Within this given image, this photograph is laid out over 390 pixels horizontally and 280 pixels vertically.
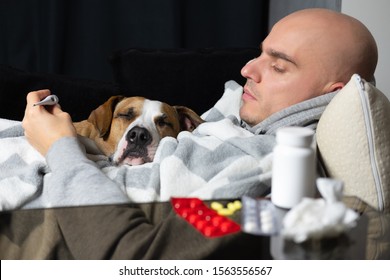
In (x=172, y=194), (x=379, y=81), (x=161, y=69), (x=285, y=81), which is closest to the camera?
(x=172, y=194)

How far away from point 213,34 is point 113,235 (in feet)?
7.83

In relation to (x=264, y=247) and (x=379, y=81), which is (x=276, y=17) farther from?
(x=264, y=247)

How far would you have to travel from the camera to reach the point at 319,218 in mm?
851

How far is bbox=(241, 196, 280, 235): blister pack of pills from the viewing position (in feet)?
2.90

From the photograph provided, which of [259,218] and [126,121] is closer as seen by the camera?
[259,218]

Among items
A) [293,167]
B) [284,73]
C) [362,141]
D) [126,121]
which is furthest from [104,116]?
[293,167]

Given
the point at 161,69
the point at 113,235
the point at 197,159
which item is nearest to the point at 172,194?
the point at 197,159

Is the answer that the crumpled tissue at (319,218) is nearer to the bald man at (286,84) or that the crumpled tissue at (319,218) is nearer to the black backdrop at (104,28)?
the bald man at (286,84)

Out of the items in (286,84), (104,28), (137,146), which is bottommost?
(137,146)

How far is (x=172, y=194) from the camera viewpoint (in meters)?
1.22

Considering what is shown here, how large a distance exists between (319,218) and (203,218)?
0.19 m

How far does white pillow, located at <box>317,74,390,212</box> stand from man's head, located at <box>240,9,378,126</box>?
27 centimetres

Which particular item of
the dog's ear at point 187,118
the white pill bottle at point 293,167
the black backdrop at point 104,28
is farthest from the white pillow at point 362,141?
the black backdrop at point 104,28

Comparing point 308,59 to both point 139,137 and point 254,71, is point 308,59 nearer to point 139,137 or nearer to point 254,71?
point 254,71
